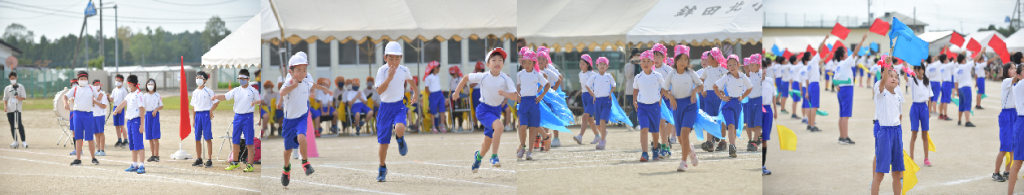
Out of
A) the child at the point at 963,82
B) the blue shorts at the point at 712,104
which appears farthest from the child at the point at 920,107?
the child at the point at 963,82

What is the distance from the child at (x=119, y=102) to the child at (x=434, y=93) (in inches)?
186

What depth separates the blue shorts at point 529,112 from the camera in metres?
4.80

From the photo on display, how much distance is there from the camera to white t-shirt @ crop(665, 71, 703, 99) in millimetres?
4898

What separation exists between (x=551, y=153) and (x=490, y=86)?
2.03 ft

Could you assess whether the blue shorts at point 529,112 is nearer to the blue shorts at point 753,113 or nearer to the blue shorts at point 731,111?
the blue shorts at point 731,111

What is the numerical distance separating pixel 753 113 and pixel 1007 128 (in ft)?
9.89

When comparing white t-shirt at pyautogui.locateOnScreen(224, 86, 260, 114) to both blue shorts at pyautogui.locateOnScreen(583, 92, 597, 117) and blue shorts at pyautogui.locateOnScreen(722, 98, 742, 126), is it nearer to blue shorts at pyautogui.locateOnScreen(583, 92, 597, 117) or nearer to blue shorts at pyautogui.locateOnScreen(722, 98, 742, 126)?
blue shorts at pyautogui.locateOnScreen(583, 92, 597, 117)

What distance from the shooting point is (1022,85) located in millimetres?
6207

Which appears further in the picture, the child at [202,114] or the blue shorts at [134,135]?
the blue shorts at [134,135]

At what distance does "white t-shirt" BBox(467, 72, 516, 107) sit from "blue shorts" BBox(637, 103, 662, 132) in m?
0.87

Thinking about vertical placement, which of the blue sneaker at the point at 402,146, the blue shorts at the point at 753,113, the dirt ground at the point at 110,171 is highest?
the blue shorts at the point at 753,113

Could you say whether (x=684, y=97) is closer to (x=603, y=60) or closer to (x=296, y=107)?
(x=603, y=60)

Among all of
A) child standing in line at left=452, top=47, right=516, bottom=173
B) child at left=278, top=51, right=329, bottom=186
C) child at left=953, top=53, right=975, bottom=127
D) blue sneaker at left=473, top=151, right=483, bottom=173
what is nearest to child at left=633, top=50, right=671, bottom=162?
child standing in line at left=452, top=47, right=516, bottom=173

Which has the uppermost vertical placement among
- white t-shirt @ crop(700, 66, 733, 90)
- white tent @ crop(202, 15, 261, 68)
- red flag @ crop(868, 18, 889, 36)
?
red flag @ crop(868, 18, 889, 36)
